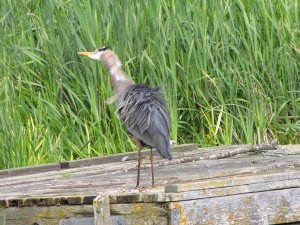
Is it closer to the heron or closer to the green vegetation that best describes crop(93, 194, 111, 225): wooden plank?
the heron

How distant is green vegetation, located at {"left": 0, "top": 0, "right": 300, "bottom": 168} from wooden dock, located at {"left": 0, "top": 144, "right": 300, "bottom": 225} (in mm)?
1492

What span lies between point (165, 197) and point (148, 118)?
89 centimetres

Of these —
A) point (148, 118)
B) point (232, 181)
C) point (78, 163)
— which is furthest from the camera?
point (78, 163)

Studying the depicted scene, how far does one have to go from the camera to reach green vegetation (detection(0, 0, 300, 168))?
721 centimetres

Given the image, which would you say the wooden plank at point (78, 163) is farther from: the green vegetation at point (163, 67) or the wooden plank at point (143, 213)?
the wooden plank at point (143, 213)

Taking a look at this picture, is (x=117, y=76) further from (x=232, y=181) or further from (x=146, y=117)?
(x=232, y=181)

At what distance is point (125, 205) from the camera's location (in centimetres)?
417

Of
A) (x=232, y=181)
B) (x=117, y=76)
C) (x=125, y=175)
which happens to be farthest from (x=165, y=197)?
(x=117, y=76)

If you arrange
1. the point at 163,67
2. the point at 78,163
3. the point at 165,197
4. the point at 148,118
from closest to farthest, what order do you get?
1. the point at 165,197
2. the point at 148,118
3. the point at 78,163
4. the point at 163,67

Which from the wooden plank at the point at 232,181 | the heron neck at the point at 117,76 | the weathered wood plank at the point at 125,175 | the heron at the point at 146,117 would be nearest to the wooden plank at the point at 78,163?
the weathered wood plank at the point at 125,175

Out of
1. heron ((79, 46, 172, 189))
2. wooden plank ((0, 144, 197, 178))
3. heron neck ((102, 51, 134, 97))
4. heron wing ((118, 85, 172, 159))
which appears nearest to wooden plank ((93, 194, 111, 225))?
heron ((79, 46, 172, 189))

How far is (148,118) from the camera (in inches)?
192

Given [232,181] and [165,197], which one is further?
[232,181]

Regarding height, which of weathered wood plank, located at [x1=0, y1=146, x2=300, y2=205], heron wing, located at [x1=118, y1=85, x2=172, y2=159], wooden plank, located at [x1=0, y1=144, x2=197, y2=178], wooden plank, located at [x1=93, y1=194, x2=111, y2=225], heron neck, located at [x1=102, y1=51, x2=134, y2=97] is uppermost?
heron neck, located at [x1=102, y1=51, x2=134, y2=97]
